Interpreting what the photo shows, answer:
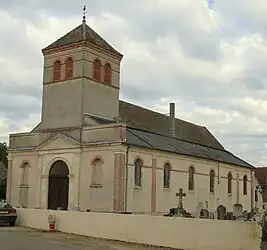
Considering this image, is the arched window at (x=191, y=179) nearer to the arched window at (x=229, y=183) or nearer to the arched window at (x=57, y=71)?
the arched window at (x=229, y=183)

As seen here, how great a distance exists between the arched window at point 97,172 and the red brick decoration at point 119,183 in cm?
153

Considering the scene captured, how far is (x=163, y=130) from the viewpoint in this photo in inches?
1715

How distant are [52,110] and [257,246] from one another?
2320 centimetres

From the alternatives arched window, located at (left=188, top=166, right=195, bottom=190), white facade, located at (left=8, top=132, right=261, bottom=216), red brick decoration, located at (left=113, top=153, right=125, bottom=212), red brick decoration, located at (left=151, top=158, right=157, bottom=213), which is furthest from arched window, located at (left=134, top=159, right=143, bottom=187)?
arched window, located at (left=188, top=166, right=195, bottom=190)

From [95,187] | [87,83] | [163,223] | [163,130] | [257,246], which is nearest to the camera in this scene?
[257,246]

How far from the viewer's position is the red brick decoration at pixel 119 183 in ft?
103

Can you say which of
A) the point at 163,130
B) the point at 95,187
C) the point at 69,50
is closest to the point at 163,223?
the point at 95,187

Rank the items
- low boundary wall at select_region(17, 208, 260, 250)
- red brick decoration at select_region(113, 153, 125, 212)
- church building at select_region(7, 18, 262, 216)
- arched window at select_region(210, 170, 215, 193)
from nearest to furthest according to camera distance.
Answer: low boundary wall at select_region(17, 208, 260, 250)
red brick decoration at select_region(113, 153, 125, 212)
church building at select_region(7, 18, 262, 216)
arched window at select_region(210, 170, 215, 193)

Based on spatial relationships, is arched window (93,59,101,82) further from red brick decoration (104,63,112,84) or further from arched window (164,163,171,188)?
arched window (164,163,171,188)

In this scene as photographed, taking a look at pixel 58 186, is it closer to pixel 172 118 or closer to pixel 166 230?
pixel 172 118

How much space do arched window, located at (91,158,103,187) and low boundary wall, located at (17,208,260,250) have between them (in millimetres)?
7786

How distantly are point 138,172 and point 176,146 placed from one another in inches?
260

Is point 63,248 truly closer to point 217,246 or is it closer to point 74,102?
point 217,246

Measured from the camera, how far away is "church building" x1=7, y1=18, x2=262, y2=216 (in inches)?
1271
